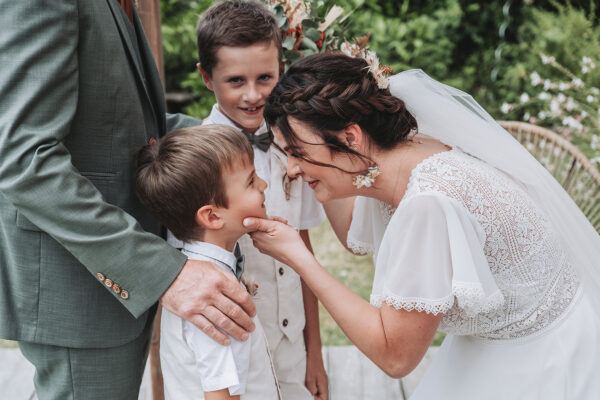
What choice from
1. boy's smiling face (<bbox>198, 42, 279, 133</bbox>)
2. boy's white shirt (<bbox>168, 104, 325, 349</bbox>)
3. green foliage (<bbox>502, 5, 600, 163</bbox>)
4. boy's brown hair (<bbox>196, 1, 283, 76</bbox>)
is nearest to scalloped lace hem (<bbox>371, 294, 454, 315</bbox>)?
boy's white shirt (<bbox>168, 104, 325, 349</bbox>)

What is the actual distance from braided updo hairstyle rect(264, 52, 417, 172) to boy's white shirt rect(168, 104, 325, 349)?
0.39m

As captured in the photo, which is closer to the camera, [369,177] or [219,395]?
[219,395]

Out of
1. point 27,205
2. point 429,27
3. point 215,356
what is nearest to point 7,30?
point 27,205

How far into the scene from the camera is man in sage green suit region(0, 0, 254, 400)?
1.45 meters

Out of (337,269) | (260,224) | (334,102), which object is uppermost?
(334,102)

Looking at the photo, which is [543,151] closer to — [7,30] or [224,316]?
[224,316]

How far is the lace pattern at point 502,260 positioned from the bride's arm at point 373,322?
57 mm

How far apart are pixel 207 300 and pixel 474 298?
0.76 metres

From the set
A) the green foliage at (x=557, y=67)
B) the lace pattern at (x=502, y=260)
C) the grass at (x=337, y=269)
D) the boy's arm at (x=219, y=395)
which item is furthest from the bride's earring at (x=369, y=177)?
the green foliage at (x=557, y=67)

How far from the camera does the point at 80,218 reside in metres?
1.51

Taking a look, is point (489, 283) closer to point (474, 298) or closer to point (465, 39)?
point (474, 298)

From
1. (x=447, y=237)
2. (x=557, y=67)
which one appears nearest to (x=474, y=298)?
(x=447, y=237)

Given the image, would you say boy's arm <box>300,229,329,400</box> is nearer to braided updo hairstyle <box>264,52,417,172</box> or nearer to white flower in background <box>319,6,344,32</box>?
braided updo hairstyle <box>264,52,417,172</box>

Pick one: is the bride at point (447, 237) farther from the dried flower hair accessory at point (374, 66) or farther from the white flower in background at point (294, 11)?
the white flower in background at point (294, 11)
